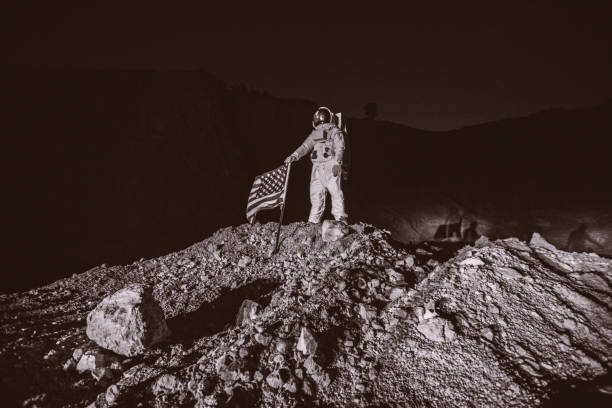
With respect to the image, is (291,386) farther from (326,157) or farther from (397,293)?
(326,157)

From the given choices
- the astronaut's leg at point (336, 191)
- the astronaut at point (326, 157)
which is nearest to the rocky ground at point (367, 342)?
the astronaut's leg at point (336, 191)

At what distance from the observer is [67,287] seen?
5.45 metres

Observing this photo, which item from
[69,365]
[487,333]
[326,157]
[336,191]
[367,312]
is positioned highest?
[326,157]

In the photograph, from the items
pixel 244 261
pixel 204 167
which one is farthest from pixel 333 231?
pixel 204 167

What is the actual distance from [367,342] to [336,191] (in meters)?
3.52

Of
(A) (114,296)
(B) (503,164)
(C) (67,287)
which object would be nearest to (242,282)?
(A) (114,296)

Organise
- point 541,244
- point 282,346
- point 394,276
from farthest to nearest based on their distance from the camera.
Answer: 1. point 541,244
2. point 394,276
3. point 282,346

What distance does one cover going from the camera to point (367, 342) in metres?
2.74

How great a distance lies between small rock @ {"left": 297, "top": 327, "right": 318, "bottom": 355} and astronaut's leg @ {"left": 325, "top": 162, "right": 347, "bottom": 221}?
3.35 meters

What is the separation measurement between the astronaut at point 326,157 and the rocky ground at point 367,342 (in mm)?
1759

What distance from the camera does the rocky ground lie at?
2.23 m

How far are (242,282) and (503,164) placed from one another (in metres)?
20.4

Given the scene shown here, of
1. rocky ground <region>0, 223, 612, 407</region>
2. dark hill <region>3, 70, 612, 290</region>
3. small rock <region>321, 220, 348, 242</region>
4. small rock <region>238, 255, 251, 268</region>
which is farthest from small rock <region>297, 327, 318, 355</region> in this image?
dark hill <region>3, 70, 612, 290</region>

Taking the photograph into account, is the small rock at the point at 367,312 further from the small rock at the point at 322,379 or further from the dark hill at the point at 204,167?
the dark hill at the point at 204,167
